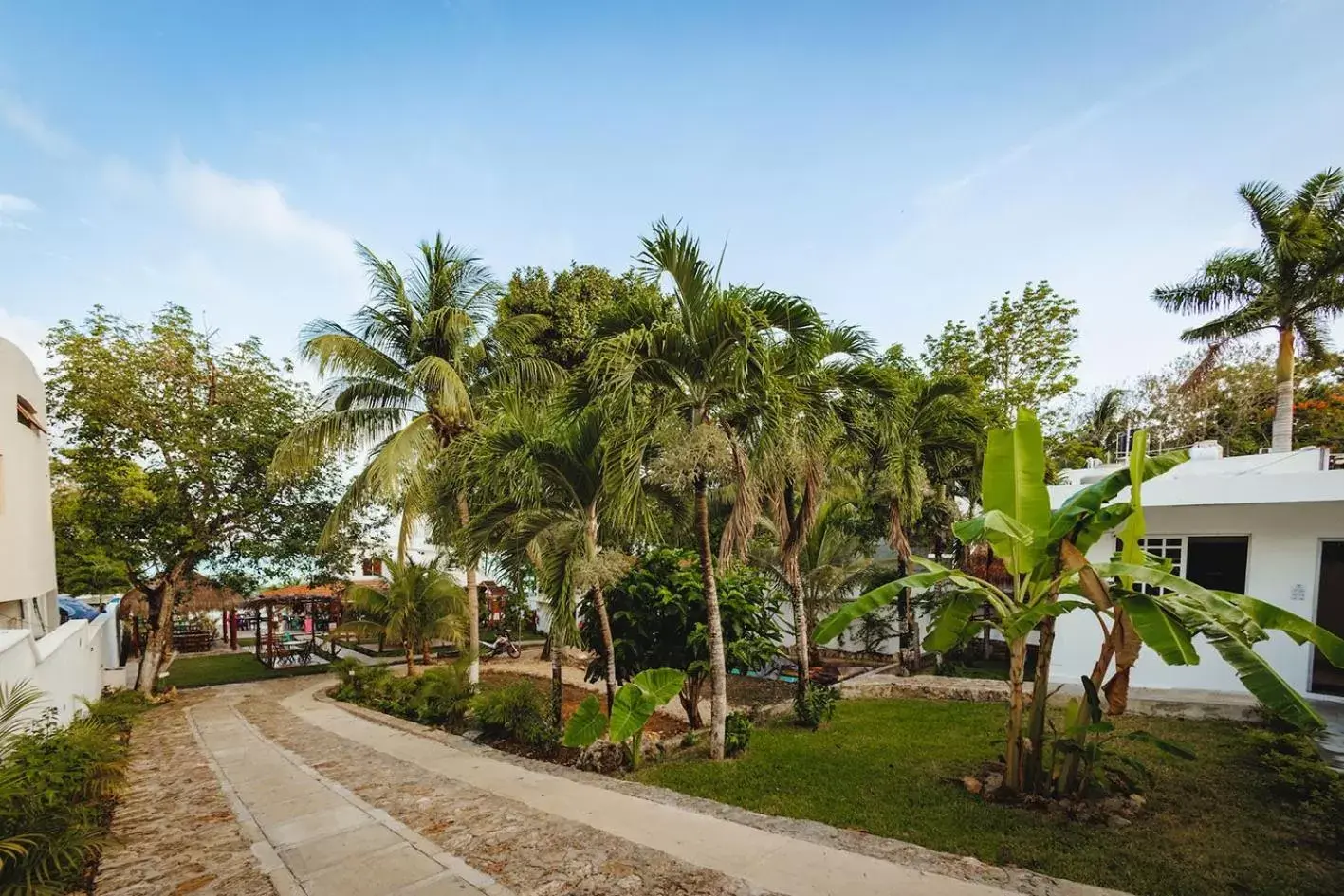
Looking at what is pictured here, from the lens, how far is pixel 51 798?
4.49 meters

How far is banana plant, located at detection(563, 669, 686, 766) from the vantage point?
6859mm

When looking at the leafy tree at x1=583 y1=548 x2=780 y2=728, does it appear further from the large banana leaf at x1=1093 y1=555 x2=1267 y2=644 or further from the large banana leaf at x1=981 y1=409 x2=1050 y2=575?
the large banana leaf at x1=1093 y1=555 x2=1267 y2=644

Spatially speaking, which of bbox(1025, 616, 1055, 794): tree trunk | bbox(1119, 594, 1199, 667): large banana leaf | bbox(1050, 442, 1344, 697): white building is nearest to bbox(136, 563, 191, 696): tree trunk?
bbox(1025, 616, 1055, 794): tree trunk

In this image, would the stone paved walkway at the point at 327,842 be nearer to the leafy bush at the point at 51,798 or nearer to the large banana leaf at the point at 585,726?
the leafy bush at the point at 51,798

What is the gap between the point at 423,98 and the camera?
11.3 m

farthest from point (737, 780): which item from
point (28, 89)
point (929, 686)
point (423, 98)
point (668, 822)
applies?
point (28, 89)

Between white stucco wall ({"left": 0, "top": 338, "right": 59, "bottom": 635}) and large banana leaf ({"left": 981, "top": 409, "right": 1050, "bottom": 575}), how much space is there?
15042 millimetres

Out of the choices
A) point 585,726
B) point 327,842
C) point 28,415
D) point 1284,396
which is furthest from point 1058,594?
point 28,415

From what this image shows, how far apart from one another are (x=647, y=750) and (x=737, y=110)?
463 inches

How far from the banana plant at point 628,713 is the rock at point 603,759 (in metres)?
0.25

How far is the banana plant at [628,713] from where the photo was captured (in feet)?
22.5

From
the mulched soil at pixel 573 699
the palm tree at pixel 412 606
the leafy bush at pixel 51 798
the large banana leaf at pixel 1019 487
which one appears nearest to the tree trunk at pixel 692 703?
the mulched soil at pixel 573 699

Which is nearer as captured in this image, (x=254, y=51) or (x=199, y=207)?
(x=254, y=51)

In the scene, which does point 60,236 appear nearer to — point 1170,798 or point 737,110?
point 737,110
